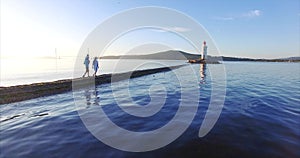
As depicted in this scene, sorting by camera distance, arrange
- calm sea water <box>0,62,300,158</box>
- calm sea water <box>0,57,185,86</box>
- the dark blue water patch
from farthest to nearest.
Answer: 1. calm sea water <box>0,57,185,86</box>
2. the dark blue water patch
3. calm sea water <box>0,62,300,158</box>

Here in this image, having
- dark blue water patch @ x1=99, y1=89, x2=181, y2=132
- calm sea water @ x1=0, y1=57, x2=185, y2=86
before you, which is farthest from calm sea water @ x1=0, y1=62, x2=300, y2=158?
calm sea water @ x1=0, y1=57, x2=185, y2=86

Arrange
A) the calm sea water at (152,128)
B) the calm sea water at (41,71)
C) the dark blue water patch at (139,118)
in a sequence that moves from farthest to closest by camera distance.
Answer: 1. the calm sea water at (41,71)
2. the dark blue water patch at (139,118)
3. the calm sea water at (152,128)

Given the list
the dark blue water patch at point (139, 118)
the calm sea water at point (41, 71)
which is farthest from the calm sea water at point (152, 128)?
the calm sea water at point (41, 71)

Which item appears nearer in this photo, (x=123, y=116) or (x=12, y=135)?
(x=12, y=135)

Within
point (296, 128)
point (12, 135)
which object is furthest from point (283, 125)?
point (12, 135)

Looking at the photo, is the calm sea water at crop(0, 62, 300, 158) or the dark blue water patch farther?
the dark blue water patch

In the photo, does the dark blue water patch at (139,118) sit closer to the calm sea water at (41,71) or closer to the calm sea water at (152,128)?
the calm sea water at (152,128)

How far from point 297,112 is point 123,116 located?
9057 millimetres

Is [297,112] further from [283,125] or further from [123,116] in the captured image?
[123,116]

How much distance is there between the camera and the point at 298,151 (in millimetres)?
6059

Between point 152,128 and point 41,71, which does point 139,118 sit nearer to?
point 152,128

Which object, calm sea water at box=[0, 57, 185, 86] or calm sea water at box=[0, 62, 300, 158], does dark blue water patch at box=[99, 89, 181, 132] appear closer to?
calm sea water at box=[0, 62, 300, 158]

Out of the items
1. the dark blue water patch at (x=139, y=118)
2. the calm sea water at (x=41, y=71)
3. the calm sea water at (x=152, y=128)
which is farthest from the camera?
the calm sea water at (x=41, y=71)

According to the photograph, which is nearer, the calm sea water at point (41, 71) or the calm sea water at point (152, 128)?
the calm sea water at point (152, 128)
